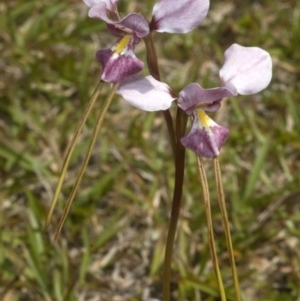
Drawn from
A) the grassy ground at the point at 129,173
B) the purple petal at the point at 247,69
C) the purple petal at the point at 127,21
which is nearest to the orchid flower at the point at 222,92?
the purple petal at the point at 247,69

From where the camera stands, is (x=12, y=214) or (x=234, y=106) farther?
(x=234, y=106)

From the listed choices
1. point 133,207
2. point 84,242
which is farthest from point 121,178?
point 84,242

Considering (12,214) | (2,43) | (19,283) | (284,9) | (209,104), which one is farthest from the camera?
(284,9)

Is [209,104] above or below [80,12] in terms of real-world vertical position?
above

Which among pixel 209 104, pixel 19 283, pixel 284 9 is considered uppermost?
pixel 209 104

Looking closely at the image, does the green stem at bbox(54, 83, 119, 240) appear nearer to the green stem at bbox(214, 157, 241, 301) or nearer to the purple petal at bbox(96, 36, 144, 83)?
the purple petal at bbox(96, 36, 144, 83)

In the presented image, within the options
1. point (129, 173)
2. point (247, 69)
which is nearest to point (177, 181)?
point (247, 69)

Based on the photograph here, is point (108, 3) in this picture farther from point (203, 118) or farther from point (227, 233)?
point (227, 233)

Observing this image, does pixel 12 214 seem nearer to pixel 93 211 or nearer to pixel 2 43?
pixel 93 211
